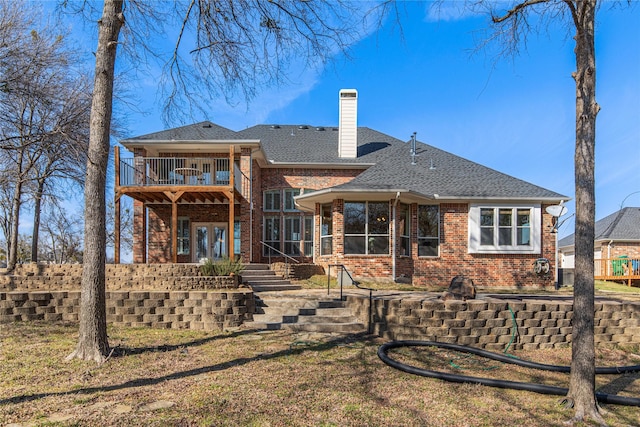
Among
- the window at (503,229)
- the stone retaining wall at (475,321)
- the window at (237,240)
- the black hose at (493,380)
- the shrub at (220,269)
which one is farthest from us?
the window at (237,240)

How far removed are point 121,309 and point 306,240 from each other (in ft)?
32.9

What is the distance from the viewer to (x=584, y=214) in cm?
495

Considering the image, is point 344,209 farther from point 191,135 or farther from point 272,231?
point 191,135

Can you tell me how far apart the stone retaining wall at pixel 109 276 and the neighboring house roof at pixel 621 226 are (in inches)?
894

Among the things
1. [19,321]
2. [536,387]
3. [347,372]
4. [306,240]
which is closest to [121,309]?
[19,321]

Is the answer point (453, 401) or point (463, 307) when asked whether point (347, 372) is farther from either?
point (463, 307)

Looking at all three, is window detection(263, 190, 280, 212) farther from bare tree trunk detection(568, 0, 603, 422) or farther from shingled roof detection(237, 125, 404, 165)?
bare tree trunk detection(568, 0, 603, 422)

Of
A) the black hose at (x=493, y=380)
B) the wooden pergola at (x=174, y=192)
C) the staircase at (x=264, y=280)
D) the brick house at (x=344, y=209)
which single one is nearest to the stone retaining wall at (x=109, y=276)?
the wooden pergola at (x=174, y=192)

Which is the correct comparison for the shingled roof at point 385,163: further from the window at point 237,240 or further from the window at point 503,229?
the window at point 237,240

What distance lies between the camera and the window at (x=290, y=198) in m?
17.8

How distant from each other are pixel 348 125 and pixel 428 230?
620 cm

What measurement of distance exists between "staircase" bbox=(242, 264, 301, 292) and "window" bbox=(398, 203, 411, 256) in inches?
178

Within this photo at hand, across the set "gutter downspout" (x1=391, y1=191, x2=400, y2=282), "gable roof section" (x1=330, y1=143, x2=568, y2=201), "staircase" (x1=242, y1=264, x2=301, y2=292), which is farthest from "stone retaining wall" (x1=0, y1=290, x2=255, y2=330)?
"gutter downspout" (x1=391, y1=191, x2=400, y2=282)

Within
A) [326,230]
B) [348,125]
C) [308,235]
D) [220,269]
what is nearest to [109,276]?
[220,269]
